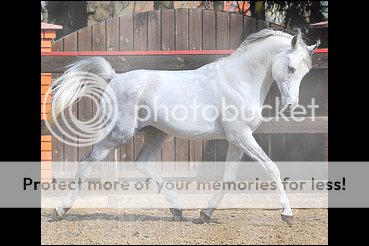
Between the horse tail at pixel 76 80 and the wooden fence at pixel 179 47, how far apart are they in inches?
56.6

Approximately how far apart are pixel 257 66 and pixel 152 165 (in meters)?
1.43

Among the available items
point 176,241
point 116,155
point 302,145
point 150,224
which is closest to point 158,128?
point 150,224

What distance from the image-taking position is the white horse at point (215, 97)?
4.21 meters

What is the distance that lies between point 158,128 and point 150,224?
916mm

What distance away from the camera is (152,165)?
4.75 m

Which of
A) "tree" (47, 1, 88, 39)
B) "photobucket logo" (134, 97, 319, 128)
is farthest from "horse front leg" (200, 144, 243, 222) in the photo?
"tree" (47, 1, 88, 39)

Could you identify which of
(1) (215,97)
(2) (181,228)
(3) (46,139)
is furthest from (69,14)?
(2) (181,228)

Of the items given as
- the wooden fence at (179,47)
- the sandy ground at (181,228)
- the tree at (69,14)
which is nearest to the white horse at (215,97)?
the sandy ground at (181,228)

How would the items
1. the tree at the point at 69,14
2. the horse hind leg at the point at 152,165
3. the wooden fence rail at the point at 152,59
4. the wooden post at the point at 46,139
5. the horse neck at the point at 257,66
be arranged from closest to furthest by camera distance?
1. the horse neck at the point at 257,66
2. the horse hind leg at the point at 152,165
3. the wooden fence rail at the point at 152,59
4. the wooden post at the point at 46,139
5. the tree at the point at 69,14

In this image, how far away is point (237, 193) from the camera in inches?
244

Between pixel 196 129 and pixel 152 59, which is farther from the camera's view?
pixel 152 59

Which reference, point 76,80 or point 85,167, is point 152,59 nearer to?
point 76,80

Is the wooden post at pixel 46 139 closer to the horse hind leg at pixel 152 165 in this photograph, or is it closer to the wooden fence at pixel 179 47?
the wooden fence at pixel 179 47
